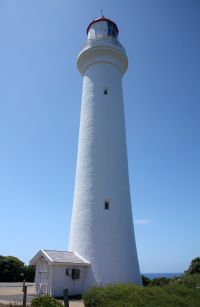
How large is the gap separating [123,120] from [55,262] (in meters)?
9.54

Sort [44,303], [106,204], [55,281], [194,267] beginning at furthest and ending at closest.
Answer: [194,267], [106,204], [55,281], [44,303]

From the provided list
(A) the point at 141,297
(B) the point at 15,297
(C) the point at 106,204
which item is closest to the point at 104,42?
(C) the point at 106,204

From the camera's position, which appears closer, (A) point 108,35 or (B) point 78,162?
(B) point 78,162

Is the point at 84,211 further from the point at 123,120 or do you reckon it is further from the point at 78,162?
the point at 123,120

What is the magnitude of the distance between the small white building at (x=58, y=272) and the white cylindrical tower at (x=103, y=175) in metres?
0.50

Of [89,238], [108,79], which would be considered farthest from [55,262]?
[108,79]

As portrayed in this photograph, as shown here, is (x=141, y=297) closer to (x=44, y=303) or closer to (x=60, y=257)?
(x=44, y=303)

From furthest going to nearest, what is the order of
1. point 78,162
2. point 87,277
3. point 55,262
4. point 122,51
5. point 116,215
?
point 122,51
point 78,162
point 116,215
point 87,277
point 55,262

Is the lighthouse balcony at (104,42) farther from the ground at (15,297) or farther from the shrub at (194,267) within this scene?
the shrub at (194,267)

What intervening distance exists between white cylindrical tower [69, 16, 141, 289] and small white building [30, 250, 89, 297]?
1.63 feet

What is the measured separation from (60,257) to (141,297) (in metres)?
7.10

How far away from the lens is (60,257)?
1594 centimetres

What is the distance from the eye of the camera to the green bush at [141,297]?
9250 mm

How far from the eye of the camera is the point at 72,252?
675 inches
